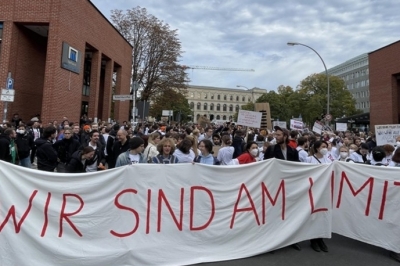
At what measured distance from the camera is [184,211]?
175 inches

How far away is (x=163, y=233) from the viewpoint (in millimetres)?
4289

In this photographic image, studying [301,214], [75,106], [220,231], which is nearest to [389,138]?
[301,214]

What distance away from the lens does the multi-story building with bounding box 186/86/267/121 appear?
146125mm

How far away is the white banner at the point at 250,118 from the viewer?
12744 millimetres

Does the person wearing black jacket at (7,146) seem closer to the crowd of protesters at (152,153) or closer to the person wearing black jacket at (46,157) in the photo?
the crowd of protesters at (152,153)

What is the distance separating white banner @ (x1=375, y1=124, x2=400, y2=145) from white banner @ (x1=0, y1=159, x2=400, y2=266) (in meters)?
5.21

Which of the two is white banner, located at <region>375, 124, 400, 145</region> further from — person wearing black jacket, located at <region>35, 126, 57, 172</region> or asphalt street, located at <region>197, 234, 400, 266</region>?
person wearing black jacket, located at <region>35, 126, 57, 172</region>

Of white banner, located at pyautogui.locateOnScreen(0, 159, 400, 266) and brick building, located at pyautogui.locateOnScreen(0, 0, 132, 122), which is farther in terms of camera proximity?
brick building, located at pyautogui.locateOnScreen(0, 0, 132, 122)

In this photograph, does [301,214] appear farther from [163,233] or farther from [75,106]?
[75,106]

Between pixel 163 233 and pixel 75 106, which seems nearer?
pixel 163 233

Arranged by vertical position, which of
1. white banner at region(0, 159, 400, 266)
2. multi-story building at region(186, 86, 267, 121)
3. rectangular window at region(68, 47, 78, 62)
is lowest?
white banner at region(0, 159, 400, 266)

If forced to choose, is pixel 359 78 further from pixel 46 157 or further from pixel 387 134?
pixel 46 157

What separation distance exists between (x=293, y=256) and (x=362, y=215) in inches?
54.0

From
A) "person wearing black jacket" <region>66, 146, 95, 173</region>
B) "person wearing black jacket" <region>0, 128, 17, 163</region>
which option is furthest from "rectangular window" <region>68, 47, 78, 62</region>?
"person wearing black jacket" <region>66, 146, 95, 173</region>
